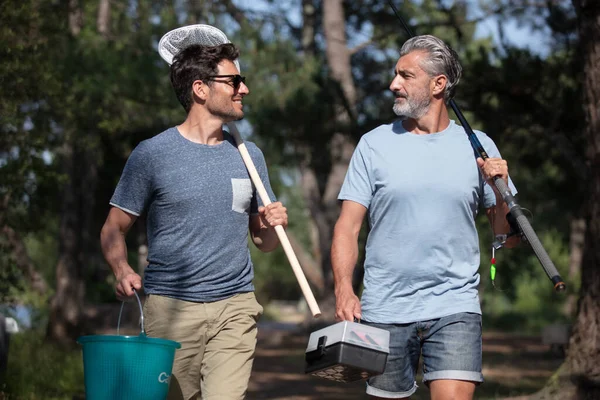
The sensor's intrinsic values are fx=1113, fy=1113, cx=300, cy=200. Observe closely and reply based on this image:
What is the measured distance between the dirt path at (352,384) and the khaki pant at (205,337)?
5.03 m

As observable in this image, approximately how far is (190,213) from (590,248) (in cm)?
484

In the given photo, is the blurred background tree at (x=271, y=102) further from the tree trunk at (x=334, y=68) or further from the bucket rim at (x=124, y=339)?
the bucket rim at (x=124, y=339)

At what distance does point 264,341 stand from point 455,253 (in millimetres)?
16402

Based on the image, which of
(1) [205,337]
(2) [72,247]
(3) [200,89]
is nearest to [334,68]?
(2) [72,247]

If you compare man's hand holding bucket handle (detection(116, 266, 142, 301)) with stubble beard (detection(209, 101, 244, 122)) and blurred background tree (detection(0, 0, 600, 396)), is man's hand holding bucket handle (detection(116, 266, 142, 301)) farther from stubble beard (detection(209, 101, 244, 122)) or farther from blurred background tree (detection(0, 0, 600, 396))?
blurred background tree (detection(0, 0, 600, 396))

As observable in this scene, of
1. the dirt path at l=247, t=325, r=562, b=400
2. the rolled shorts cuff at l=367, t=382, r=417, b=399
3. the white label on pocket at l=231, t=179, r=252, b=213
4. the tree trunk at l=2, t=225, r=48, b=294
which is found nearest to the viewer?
the rolled shorts cuff at l=367, t=382, r=417, b=399

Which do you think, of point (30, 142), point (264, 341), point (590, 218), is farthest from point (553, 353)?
point (30, 142)

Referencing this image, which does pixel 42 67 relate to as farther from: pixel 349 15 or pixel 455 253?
pixel 349 15

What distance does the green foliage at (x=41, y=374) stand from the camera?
8.57 m

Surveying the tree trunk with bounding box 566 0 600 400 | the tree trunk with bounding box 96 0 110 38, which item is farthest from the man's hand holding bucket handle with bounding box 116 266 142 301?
the tree trunk with bounding box 96 0 110 38

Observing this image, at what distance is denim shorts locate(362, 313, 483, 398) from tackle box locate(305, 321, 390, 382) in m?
0.24

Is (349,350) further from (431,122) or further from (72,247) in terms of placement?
(72,247)

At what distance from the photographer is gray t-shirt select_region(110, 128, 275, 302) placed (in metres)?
4.47

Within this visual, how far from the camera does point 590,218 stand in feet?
28.0
